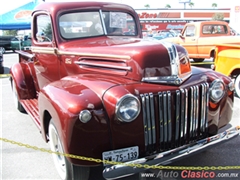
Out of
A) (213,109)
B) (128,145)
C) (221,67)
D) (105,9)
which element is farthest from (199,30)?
(128,145)

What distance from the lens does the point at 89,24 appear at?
11.7 feet

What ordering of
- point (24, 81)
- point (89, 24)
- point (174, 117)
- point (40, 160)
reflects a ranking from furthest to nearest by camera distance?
point (24, 81), point (89, 24), point (40, 160), point (174, 117)

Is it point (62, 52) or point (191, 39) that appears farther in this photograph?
point (191, 39)

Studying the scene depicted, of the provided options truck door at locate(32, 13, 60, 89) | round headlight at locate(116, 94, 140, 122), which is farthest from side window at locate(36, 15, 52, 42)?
round headlight at locate(116, 94, 140, 122)

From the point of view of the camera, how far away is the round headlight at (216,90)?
2.81 meters

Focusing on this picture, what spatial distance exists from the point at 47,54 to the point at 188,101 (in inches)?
84.6

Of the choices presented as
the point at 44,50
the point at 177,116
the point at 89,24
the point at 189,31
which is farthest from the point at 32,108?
the point at 189,31

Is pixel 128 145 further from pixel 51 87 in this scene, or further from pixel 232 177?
pixel 232 177

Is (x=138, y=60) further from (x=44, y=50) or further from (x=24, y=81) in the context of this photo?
(x=24, y=81)

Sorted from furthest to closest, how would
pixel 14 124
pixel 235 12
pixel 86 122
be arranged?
1. pixel 235 12
2. pixel 14 124
3. pixel 86 122

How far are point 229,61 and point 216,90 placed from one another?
3.32 meters

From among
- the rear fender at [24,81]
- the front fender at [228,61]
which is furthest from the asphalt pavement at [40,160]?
the front fender at [228,61]

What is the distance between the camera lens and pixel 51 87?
280 centimetres

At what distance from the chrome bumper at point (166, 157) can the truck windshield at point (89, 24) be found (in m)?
1.89
